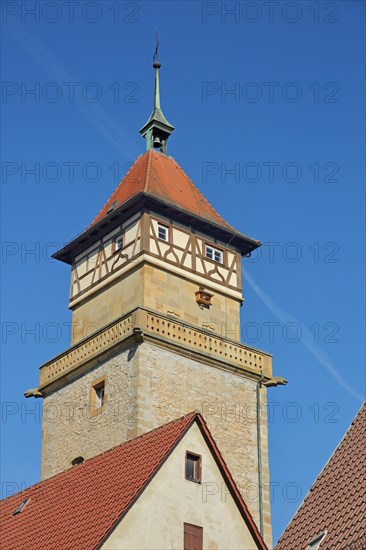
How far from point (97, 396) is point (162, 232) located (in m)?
5.55

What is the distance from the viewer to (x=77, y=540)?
22750 millimetres

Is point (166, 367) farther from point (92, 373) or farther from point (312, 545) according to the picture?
point (312, 545)

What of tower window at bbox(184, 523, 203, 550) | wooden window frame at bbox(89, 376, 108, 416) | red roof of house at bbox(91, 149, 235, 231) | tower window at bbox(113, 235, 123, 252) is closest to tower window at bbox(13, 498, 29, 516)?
tower window at bbox(184, 523, 203, 550)

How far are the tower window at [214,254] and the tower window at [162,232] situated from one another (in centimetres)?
166

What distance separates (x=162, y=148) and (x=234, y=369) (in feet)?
33.5

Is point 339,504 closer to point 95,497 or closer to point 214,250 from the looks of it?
point 95,497

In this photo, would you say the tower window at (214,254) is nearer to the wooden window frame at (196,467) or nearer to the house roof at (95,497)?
the house roof at (95,497)

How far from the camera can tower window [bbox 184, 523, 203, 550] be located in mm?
23094

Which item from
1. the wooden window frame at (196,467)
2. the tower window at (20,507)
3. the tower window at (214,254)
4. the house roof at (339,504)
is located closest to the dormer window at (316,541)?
the house roof at (339,504)

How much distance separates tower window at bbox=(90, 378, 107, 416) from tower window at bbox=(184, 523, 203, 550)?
12.4m

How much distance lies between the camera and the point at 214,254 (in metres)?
39.9

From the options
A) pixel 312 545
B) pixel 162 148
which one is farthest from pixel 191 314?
pixel 312 545

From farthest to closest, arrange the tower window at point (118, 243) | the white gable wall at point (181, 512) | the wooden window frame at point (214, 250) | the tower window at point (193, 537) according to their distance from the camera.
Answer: the wooden window frame at point (214, 250) < the tower window at point (118, 243) < the tower window at point (193, 537) < the white gable wall at point (181, 512)

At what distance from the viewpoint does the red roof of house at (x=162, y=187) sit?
4006cm
